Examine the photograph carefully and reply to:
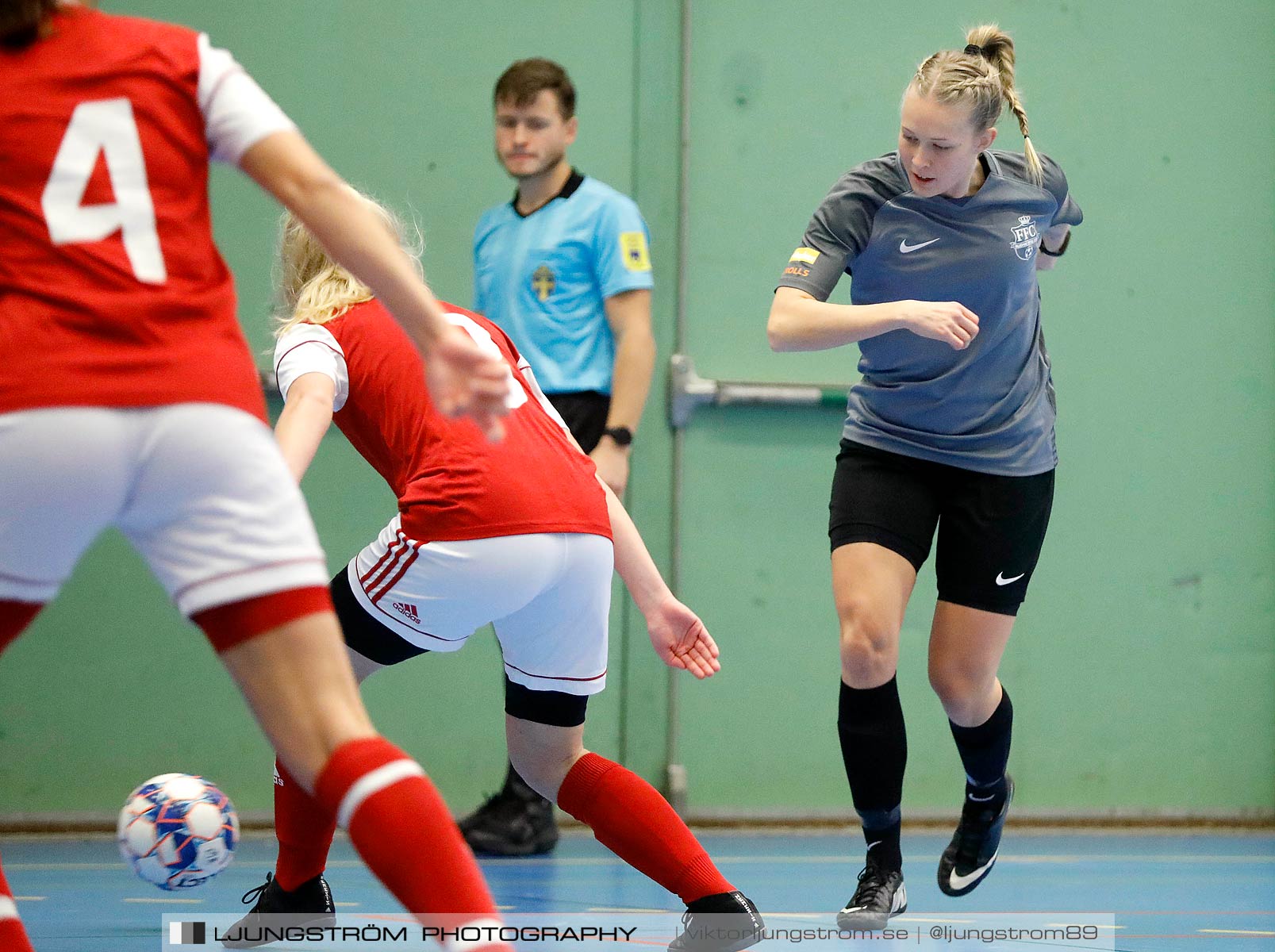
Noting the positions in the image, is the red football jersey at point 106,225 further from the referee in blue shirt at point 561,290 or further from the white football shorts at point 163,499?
the referee in blue shirt at point 561,290

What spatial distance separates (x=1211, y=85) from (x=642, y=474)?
2652 mm

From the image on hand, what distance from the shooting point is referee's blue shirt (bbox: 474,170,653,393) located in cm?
459

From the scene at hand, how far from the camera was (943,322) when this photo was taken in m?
2.85

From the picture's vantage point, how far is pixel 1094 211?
5695mm

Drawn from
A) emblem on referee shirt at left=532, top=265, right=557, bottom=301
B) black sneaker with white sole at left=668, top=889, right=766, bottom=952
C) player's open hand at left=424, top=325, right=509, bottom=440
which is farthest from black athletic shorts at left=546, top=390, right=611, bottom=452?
player's open hand at left=424, top=325, right=509, bottom=440

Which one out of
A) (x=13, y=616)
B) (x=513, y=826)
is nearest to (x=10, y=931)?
(x=13, y=616)

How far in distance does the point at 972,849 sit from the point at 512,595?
143 centimetres

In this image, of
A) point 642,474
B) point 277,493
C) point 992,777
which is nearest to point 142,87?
point 277,493

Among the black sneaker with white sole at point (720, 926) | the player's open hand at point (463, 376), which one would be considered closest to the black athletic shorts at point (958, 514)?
the black sneaker with white sole at point (720, 926)

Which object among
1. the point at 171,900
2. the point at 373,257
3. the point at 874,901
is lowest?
the point at 171,900

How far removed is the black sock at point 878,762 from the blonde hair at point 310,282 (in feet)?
4.27

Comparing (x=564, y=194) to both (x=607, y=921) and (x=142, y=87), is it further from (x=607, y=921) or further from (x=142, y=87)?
(x=142, y=87)

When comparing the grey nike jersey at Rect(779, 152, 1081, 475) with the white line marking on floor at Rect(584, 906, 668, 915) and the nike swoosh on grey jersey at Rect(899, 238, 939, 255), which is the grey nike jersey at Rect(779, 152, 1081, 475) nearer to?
the nike swoosh on grey jersey at Rect(899, 238, 939, 255)

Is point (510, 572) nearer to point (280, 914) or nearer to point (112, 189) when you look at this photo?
point (280, 914)
